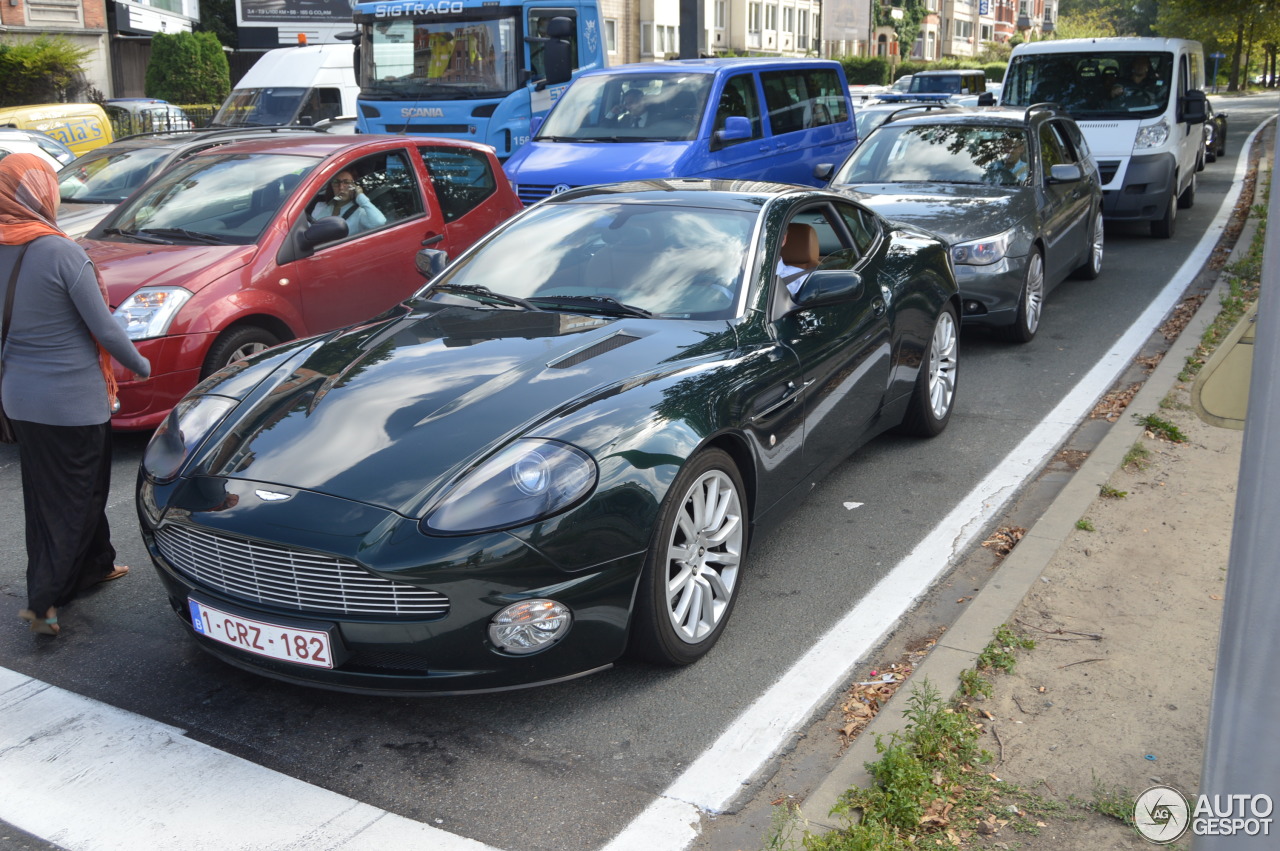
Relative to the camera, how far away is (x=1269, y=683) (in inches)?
86.7

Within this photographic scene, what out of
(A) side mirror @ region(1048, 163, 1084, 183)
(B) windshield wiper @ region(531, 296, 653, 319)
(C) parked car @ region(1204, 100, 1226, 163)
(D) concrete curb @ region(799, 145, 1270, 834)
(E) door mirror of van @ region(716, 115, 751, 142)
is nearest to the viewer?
(D) concrete curb @ region(799, 145, 1270, 834)

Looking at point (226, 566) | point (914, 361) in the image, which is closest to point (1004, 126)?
point (914, 361)

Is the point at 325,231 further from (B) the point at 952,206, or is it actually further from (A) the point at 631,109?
(A) the point at 631,109

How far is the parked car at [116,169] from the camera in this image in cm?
1019

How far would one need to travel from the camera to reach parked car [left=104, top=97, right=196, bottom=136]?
2367 cm

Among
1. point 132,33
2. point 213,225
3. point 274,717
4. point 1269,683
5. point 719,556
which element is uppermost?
point 132,33

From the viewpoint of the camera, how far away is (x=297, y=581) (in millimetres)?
3451

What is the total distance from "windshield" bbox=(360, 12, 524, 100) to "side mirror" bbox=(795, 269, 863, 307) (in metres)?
9.86

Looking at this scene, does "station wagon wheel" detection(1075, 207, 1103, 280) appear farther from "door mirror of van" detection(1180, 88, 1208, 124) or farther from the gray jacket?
the gray jacket

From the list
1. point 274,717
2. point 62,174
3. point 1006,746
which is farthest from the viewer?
point 62,174

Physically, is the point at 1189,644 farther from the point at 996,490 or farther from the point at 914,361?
the point at 914,361

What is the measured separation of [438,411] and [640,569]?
0.85 m

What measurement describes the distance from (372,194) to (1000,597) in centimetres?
505

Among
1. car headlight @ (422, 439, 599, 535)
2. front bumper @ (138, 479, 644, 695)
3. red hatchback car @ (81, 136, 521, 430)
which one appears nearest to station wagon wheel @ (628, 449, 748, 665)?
front bumper @ (138, 479, 644, 695)
